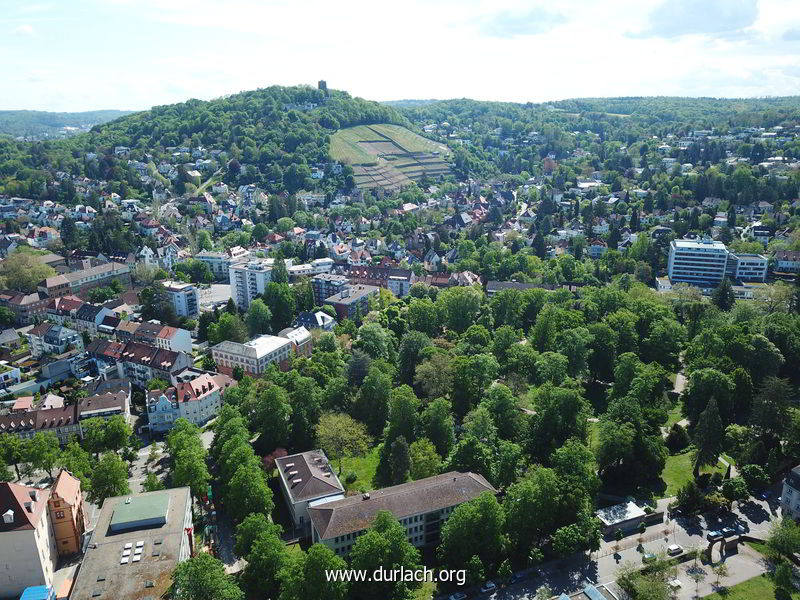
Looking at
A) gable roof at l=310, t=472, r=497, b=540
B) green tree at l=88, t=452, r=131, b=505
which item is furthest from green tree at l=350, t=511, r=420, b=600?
green tree at l=88, t=452, r=131, b=505

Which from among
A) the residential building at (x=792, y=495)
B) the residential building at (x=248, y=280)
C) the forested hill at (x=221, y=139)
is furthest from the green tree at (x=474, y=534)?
the forested hill at (x=221, y=139)

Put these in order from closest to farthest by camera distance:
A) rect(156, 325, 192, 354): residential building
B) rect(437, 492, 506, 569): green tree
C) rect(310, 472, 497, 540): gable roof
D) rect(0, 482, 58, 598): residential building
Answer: rect(0, 482, 58, 598): residential building
rect(437, 492, 506, 569): green tree
rect(310, 472, 497, 540): gable roof
rect(156, 325, 192, 354): residential building

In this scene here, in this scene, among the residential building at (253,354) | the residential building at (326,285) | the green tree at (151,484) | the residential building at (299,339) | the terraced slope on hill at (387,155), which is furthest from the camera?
the terraced slope on hill at (387,155)

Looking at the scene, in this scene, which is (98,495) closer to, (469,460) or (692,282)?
(469,460)

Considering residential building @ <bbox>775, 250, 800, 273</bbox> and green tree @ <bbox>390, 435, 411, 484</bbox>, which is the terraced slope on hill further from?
green tree @ <bbox>390, 435, 411, 484</bbox>

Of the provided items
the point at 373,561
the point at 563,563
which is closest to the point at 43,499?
the point at 373,561

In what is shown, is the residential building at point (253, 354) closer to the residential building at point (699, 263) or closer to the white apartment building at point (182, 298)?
the white apartment building at point (182, 298)
